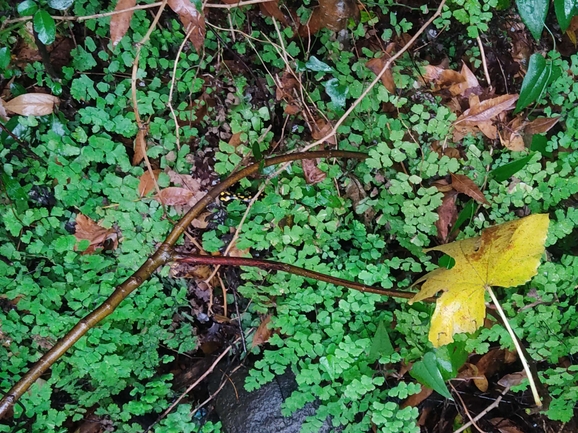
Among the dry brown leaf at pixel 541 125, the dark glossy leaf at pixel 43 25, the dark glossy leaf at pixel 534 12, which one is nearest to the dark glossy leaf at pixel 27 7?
the dark glossy leaf at pixel 43 25

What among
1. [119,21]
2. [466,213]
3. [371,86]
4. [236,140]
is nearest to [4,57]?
[119,21]

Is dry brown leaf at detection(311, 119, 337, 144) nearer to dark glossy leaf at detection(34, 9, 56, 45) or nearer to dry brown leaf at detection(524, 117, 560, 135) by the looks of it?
dry brown leaf at detection(524, 117, 560, 135)

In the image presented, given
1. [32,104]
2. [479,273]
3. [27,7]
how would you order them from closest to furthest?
[479,273], [27,7], [32,104]

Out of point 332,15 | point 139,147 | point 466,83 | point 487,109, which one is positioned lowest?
point 487,109

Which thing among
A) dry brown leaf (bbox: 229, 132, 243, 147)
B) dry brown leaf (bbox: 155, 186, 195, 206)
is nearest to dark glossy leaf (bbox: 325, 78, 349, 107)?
dry brown leaf (bbox: 229, 132, 243, 147)

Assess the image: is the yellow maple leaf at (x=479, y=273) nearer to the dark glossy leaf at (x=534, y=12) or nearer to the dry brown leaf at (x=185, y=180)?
the dark glossy leaf at (x=534, y=12)

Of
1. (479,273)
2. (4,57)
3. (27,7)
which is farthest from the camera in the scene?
(4,57)

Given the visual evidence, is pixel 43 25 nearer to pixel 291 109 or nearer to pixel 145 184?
pixel 145 184
